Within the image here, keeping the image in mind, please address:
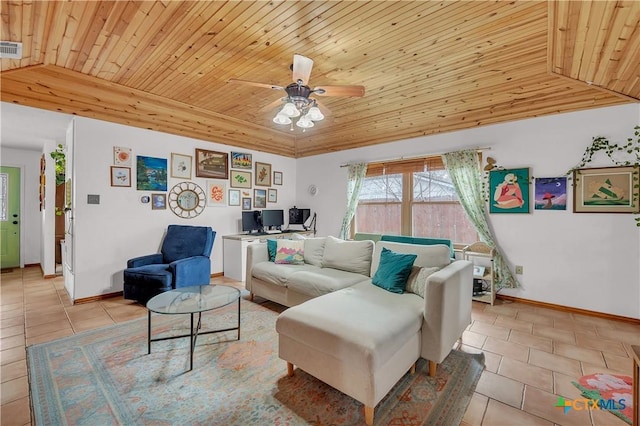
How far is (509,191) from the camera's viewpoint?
368 centimetres

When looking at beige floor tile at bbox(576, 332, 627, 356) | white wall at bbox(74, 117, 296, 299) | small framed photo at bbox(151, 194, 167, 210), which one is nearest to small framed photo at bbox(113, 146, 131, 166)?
white wall at bbox(74, 117, 296, 299)

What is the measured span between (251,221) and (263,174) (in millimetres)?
1078

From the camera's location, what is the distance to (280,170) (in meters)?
5.89

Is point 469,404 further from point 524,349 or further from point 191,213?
point 191,213

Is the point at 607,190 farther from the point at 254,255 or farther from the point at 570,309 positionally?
the point at 254,255

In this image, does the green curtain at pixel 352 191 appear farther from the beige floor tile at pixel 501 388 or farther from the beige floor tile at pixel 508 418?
the beige floor tile at pixel 508 418

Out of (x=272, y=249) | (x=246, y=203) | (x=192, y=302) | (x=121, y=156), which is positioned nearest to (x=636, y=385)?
(x=192, y=302)

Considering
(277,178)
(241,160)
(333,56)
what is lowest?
(277,178)

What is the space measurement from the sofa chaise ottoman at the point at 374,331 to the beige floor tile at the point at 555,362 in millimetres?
570

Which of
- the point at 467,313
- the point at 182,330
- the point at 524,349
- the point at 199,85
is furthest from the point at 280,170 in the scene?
the point at 524,349

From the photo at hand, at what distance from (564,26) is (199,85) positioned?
333 centimetres

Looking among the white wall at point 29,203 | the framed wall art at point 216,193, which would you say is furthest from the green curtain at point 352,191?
the white wall at point 29,203

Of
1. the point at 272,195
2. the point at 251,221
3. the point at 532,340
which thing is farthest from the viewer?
the point at 272,195

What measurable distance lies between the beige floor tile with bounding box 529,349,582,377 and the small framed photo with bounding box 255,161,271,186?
4720 mm
